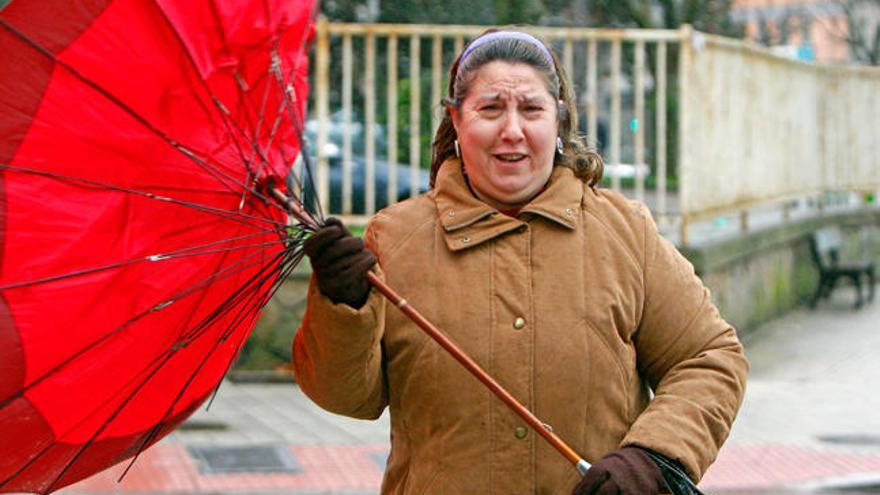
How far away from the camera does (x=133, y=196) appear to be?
309 cm

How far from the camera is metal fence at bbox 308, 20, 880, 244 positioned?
1023 cm

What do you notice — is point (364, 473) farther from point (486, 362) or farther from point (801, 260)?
point (801, 260)

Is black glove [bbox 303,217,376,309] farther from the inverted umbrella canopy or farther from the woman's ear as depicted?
the woman's ear

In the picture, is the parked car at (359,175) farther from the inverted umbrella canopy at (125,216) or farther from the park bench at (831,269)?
the inverted umbrella canopy at (125,216)

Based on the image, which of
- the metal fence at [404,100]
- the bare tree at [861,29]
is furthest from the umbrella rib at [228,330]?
the bare tree at [861,29]

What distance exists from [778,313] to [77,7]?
1131 cm

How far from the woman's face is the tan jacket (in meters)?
0.05

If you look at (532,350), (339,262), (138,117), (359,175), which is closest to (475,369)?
(532,350)

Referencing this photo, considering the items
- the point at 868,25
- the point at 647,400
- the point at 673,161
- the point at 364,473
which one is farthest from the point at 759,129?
the point at 868,25

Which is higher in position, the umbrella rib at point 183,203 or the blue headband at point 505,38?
the blue headband at point 505,38

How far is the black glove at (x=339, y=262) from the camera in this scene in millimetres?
2799

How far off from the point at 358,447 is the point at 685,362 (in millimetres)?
5530

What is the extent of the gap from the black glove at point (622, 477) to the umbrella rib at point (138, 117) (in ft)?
2.80

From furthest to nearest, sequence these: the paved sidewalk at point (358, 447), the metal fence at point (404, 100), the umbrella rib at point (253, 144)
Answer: the metal fence at point (404, 100), the paved sidewalk at point (358, 447), the umbrella rib at point (253, 144)
